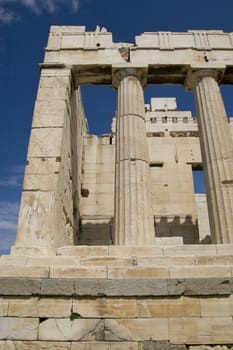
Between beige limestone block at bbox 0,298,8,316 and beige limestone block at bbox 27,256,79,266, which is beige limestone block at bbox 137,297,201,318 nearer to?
beige limestone block at bbox 27,256,79,266

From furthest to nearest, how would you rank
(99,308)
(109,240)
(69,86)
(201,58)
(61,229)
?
(109,240), (201,58), (69,86), (61,229), (99,308)

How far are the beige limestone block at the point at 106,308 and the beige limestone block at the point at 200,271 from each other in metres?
1.15

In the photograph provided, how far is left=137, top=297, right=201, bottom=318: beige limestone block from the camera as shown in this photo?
248 inches

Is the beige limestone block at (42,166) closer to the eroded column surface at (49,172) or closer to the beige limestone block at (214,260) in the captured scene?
the eroded column surface at (49,172)

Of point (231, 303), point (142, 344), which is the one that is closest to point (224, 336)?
point (231, 303)

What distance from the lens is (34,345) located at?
6.09m

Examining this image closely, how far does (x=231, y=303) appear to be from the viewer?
6.40m

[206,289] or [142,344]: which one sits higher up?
[206,289]

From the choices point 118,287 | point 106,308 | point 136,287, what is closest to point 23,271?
point 106,308

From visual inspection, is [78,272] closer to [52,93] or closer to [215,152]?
[215,152]

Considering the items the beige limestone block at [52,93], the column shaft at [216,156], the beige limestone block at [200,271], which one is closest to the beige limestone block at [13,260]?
the beige limestone block at [200,271]

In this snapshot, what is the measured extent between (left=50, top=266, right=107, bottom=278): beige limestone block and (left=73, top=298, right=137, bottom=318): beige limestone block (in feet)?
1.75

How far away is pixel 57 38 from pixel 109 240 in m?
8.96

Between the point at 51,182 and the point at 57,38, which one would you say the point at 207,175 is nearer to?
the point at 51,182
